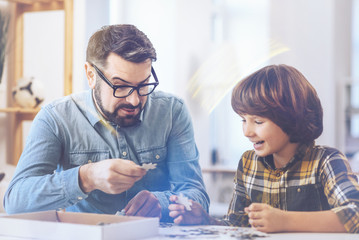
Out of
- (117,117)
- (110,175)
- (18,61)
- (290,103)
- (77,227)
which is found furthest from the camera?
(18,61)

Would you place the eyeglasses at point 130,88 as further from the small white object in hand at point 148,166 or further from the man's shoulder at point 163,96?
the small white object in hand at point 148,166

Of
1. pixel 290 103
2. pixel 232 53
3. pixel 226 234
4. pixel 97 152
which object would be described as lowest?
pixel 226 234

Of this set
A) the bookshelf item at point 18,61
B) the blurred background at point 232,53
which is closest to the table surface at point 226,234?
the blurred background at point 232,53

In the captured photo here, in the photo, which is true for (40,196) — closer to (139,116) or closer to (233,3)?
(139,116)

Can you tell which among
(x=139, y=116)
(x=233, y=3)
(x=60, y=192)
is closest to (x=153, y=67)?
(x=139, y=116)

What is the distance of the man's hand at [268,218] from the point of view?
0.92 metres

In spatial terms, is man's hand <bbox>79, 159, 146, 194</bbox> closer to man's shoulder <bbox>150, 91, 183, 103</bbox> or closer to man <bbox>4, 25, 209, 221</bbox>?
man <bbox>4, 25, 209, 221</bbox>

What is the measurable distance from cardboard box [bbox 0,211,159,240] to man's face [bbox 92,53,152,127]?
271 mm

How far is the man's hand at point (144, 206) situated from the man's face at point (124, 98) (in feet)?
0.57

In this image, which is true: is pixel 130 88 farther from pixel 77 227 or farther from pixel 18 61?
pixel 18 61

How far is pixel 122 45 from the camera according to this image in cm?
114

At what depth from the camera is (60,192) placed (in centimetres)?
114

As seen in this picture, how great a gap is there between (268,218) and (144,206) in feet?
1.03

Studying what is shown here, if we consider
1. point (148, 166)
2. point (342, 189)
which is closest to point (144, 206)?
point (148, 166)
